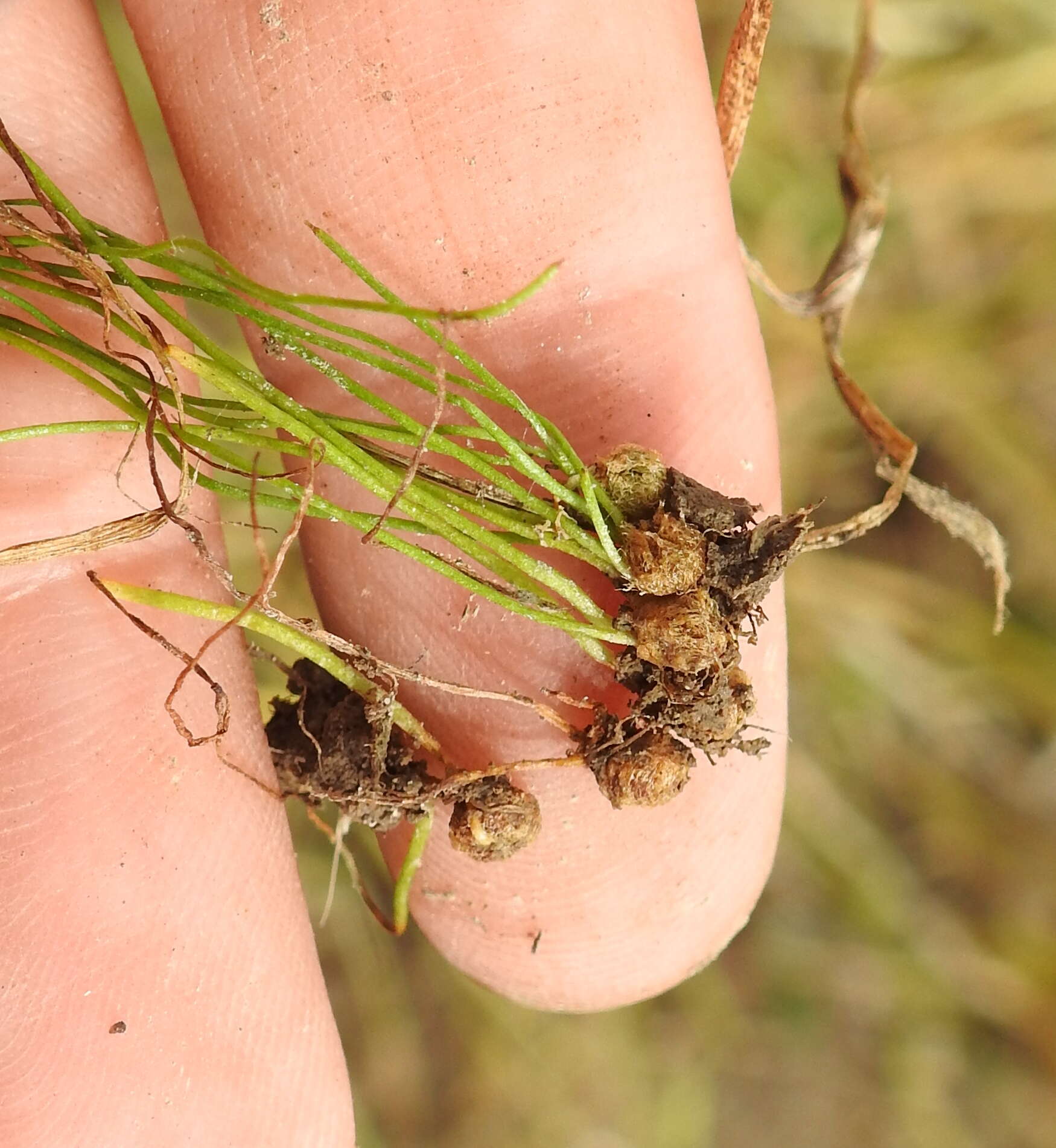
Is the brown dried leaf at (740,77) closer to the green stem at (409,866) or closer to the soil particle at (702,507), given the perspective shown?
the soil particle at (702,507)

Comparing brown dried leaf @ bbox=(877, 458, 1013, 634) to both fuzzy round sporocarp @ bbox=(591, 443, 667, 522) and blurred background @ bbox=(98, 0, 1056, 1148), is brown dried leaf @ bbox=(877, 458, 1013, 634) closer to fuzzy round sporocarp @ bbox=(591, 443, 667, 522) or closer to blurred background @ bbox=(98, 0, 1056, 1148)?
fuzzy round sporocarp @ bbox=(591, 443, 667, 522)

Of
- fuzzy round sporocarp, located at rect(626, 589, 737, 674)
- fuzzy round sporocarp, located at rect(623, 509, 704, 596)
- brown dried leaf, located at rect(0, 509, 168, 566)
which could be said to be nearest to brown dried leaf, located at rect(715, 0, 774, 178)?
fuzzy round sporocarp, located at rect(623, 509, 704, 596)

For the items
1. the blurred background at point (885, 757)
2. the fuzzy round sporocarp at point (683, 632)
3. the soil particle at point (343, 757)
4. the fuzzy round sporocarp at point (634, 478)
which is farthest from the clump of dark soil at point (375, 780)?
the blurred background at point (885, 757)

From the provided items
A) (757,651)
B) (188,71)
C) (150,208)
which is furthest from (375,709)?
(188,71)

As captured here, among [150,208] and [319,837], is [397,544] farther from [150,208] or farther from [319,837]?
[319,837]

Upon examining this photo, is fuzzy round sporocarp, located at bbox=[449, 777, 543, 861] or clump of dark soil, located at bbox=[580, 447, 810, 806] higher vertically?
clump of dark soil, located at bbox=[580, 447, 810, 806]
